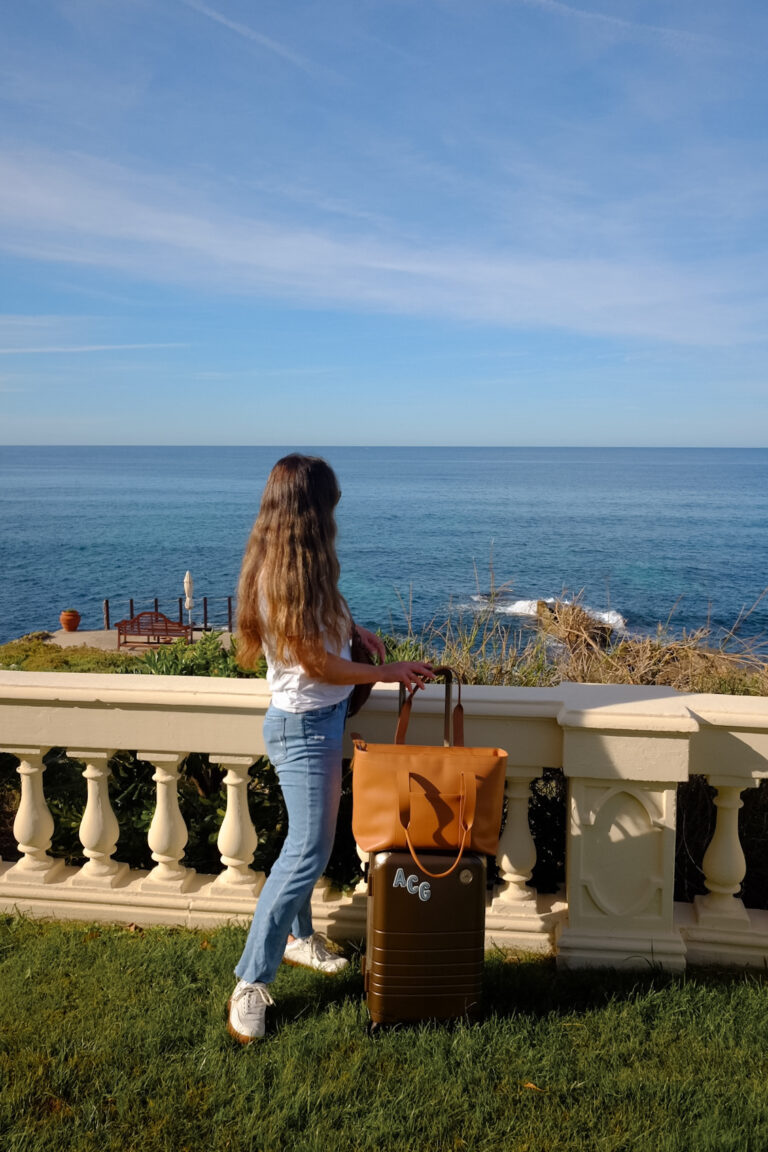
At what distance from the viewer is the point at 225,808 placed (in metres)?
3.94

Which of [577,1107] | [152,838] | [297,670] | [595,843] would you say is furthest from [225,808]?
[577,1107]

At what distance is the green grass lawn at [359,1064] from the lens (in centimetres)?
242

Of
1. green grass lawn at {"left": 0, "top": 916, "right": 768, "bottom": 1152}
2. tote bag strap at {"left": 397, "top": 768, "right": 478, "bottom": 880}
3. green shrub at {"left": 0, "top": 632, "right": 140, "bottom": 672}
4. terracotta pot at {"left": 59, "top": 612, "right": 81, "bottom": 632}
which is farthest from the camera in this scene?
terracotta pot at {"left": 59, "top": 612, "right": 81, "bottom": 632}

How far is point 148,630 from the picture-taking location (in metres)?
36.5

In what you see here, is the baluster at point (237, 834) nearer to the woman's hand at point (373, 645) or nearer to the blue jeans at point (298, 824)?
the blue jeans at point (298, 824)

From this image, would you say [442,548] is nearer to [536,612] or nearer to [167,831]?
[536,612]

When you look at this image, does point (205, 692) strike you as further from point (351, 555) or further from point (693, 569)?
point (351, 555)

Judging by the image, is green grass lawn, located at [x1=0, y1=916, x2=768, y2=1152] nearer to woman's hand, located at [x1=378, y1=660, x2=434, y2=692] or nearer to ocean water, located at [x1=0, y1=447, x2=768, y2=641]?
woman's hand, located at [x1=378, y1=660, x2=434, y2=692]

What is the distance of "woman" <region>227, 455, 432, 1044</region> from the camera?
2.83m

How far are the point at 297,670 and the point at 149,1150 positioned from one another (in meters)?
1.42

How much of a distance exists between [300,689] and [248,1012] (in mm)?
1069

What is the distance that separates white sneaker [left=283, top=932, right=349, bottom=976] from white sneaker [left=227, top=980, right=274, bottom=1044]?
0.37m

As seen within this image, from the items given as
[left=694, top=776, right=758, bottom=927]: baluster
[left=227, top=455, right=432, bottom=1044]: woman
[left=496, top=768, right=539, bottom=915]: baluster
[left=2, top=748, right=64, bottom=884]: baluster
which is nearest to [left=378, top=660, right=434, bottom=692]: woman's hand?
[left=227, top=455, right=432, bottom=1044]: woman

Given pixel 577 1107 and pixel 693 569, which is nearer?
pixel 577 1107
